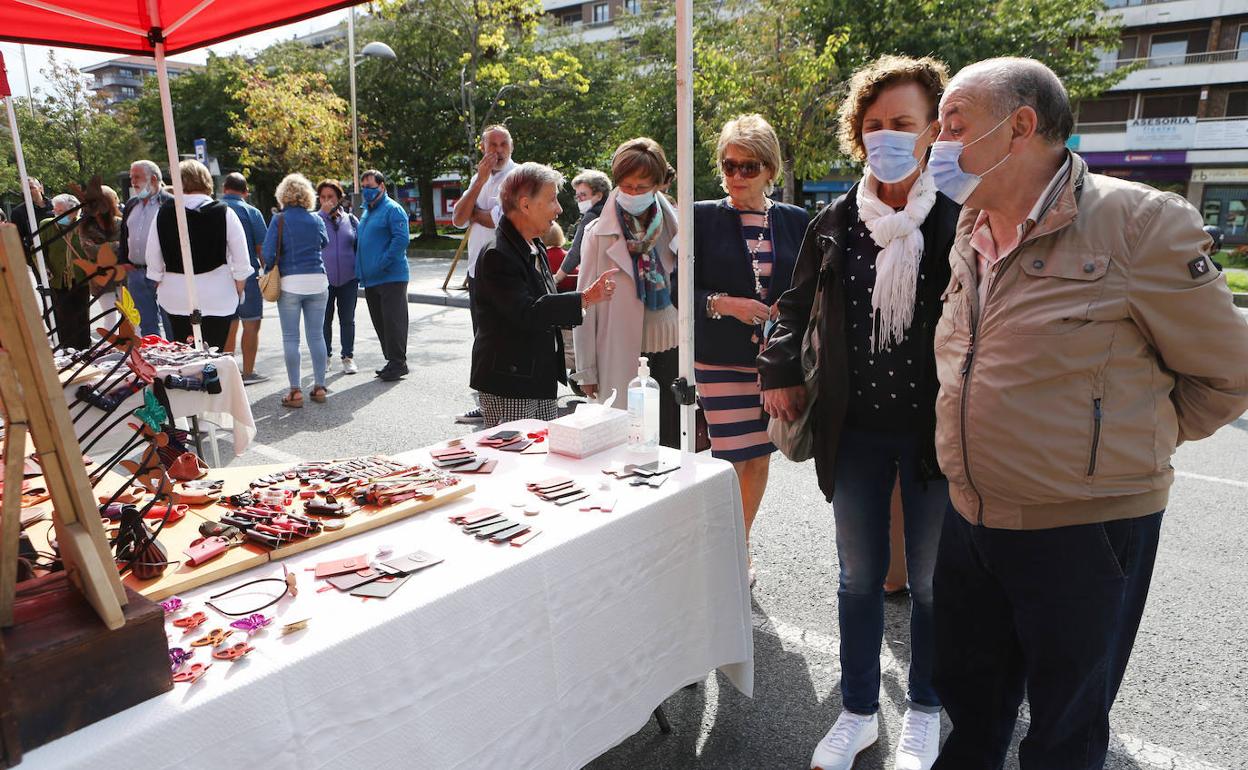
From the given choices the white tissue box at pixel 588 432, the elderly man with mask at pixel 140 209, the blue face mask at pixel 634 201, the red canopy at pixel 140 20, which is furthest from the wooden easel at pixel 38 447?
the elderly man with mask at pixel 140 209

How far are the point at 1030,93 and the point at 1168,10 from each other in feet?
117

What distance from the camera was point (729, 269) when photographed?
291cm

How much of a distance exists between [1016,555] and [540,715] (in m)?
1.06

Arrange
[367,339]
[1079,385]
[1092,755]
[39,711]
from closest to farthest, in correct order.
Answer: [39,711] < [1079,385] < [1092,755] < [367,339]

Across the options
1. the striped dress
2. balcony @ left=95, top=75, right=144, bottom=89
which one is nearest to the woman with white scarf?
the striped dress

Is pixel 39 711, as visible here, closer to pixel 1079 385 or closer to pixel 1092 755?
pixel 1079 385

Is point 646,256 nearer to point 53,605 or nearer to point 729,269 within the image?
point 729,269

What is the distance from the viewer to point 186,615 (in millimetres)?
1459

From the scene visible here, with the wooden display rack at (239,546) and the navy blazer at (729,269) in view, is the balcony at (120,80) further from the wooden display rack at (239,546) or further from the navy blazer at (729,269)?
the wooden display rack at (239,546)

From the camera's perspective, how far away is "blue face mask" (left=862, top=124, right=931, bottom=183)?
2043 millimetres

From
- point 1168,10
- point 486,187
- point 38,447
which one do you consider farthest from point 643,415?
point 1168,10

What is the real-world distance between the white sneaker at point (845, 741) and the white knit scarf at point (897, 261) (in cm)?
109

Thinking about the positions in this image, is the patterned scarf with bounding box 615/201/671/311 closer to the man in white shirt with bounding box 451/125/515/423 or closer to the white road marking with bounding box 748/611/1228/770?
the white road marking with bounding box 748/611/1228/770

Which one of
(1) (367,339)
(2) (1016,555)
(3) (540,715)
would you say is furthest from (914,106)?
(1) (367,339)
